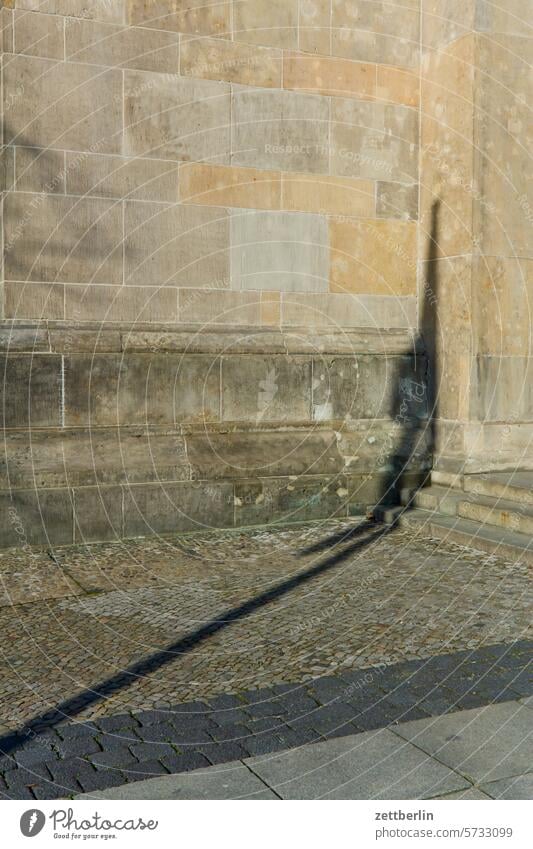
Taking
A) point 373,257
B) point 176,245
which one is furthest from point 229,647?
point 373,257

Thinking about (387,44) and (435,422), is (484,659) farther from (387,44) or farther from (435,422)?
(387,44)

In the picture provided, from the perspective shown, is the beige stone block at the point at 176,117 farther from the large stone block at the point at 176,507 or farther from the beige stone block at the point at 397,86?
the large stone block at the point at 176,507

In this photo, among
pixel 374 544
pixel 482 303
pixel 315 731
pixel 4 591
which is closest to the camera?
pixel 315 731

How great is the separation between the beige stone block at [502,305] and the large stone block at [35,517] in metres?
4.59

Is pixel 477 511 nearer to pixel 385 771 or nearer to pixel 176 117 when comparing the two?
pixel 176 117

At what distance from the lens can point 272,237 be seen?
9477 millimetres

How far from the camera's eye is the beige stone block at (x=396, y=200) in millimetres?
9977

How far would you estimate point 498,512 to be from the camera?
8.44 m

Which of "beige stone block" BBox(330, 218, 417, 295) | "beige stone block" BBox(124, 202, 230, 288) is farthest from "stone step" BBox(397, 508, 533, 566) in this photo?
"beige stone block" BBox(124, 202, 230, 288)

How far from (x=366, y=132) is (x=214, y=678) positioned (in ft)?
22.6

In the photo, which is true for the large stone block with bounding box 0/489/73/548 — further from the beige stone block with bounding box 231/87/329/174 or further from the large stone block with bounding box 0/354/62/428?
the beige stone block with bounding box 231/87/329/174

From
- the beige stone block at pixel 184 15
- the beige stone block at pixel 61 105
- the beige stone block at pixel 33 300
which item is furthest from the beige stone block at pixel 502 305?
the beige stone block at pixel 33 300

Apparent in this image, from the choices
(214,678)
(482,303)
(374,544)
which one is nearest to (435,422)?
(482,303)

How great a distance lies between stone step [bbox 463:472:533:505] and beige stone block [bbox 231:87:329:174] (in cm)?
362
